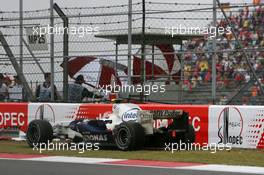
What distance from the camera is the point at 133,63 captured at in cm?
1711

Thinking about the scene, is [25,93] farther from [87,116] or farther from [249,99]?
[249,99]

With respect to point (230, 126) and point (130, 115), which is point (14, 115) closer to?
point (130, 115)

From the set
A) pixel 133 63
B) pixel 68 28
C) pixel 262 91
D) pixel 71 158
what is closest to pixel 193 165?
pixel 71 158

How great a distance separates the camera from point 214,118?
14.6 meters

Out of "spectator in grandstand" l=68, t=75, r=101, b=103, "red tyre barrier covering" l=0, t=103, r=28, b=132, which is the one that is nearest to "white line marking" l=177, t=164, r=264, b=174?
"spectator in grandstand" l=68, t=75, r=101, b=103

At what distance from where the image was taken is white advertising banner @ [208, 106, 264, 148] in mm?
13938

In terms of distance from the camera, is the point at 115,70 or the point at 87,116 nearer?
the point at 87,116

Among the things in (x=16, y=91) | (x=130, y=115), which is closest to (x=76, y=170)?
(x=130, y=115)

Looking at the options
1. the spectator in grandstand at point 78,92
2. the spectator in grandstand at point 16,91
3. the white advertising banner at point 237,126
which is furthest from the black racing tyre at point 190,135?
the spectator in grandstand at point 16,91

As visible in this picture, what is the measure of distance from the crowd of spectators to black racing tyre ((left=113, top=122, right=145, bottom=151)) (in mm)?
2727

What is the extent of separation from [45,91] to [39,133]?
4.04 metres

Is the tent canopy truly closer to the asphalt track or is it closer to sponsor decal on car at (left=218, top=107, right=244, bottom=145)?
sponsor decal on car at (left=218, top=107, right=244, bottom=145)

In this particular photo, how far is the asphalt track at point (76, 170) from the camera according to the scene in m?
10.3

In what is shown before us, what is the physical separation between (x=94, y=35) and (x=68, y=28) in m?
0.90
